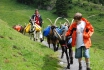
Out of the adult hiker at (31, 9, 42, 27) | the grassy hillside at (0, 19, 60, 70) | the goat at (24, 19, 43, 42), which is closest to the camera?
the grassy hillside at (0, 19, 60, 70)

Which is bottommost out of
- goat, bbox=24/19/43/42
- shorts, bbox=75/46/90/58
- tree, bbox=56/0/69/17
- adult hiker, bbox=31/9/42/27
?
tree, bbox=56/0/69/17

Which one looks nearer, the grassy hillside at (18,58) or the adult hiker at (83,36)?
the adult hiker at (83,36)

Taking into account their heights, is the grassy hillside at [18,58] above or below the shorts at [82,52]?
below

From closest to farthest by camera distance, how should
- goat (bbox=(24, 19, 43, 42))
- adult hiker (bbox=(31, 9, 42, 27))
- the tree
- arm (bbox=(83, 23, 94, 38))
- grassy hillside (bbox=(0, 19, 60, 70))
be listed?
arm (bbox=(83, 23, 94, 38)) → grassy hillside (bbox=(0, 19, 60, 70)) → goat (bbox=(24, 19, 43, 42)) → adult hiker (bbox=(31, 9, 42, 27)) → the tree

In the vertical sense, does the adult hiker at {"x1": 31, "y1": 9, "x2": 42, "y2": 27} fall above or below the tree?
above

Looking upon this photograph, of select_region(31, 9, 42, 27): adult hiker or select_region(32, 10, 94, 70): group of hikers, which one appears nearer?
select_region(32, 10, 94, 70): group of hikers

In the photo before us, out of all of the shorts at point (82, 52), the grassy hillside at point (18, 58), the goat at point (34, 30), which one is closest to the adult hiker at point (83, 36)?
the shorts at point (82, 52)

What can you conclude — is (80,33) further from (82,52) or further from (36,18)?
(36,18)

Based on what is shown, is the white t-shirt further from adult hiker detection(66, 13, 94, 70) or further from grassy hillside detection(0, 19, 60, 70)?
grassy hillside detection(0, 19, 60, 70)

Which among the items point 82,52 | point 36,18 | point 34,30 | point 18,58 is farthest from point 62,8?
point 82,52

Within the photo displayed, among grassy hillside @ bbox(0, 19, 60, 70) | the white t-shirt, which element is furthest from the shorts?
grassy hillside @ bbox(0, 19, 60, 70)

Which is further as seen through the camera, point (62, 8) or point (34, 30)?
point (62, 8)

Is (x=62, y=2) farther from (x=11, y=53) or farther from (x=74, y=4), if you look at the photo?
(x=11, y=53)

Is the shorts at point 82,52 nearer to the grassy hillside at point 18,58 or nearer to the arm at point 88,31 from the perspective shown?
the arm at point 88,31
